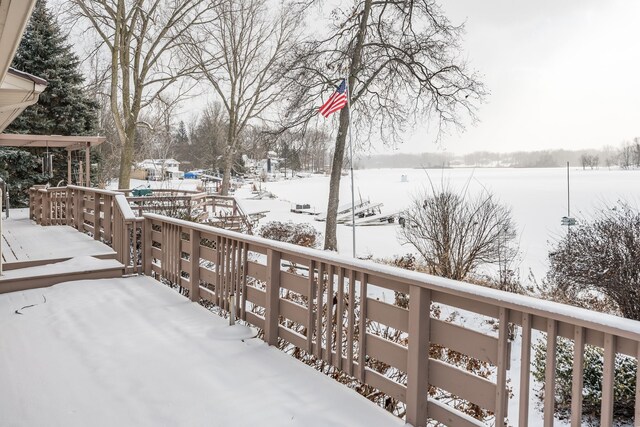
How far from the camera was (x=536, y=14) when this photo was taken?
53.8 ft

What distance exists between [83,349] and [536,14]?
1819 centimetres

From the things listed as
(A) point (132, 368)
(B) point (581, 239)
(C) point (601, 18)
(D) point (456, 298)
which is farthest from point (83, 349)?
(C) point (601, 18)

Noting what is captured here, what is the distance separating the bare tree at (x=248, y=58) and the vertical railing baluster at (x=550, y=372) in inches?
853

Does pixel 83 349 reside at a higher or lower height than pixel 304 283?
lower

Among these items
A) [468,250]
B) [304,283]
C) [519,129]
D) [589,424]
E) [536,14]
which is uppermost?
[536,14]

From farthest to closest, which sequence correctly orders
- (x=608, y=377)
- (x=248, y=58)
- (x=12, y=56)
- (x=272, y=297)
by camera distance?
(x=248, y=58), (x=272, y=297), (x=12, y=56), (x=608, y=377)

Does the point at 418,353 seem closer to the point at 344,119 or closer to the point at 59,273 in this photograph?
the point at 59,273

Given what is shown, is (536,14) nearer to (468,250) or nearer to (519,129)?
(468,250)

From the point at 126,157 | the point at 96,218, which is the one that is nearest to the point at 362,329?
the point at 96,218

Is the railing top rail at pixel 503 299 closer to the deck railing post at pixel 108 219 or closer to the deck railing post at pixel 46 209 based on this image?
the deck railing post at pixel 108 219

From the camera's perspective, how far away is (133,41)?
662 inches

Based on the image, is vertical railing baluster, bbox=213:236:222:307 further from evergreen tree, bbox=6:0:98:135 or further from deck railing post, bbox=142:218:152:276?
evergreen tree, bbox=6:0:98:135

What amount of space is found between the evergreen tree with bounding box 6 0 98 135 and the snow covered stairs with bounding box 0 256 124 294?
49.9 feet

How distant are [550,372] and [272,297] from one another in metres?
2.17
